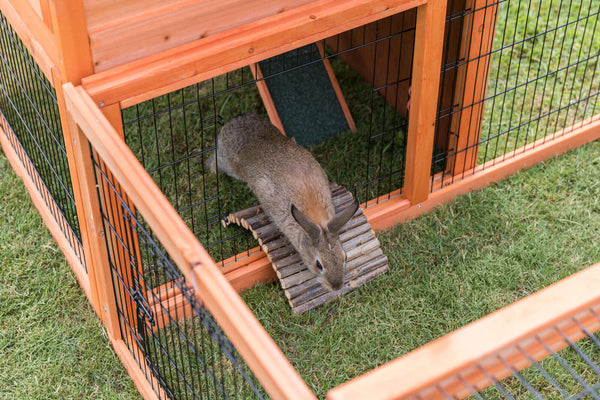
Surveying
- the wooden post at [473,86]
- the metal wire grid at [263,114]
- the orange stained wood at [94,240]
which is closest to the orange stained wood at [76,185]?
the orange stained wood at [94,240]

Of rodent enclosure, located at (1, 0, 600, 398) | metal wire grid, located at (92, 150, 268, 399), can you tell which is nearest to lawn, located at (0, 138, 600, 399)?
rodent enclosure, located at (1, 0, 600, 398)

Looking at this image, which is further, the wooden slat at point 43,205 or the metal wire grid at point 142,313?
the wooden slat at point 43,205

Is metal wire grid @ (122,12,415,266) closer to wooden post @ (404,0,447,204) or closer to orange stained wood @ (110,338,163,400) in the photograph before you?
wooden post @ (404,0,447,204)

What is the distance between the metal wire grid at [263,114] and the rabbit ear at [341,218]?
597 mm

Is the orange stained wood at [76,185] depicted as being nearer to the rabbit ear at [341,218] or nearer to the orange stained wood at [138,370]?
the orange stained wood at [138,370]

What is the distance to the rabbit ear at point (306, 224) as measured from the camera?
349cm

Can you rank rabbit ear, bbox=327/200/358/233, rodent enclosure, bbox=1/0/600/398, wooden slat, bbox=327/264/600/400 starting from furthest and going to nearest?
rabbit ear, bbox=327/200/358/233, rodent enclosure, bbox=1/0/600/398, wooden slat, bbox=327/264/600/400

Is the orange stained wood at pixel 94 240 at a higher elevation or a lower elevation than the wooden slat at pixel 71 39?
lower

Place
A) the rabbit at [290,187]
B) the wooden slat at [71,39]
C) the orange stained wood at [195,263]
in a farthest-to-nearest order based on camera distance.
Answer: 1. the rabbit at [290,187]
2. the wooden slat at [71,39]
3. the orange stained wood at [195,263]

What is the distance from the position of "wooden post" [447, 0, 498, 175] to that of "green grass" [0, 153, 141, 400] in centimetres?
221

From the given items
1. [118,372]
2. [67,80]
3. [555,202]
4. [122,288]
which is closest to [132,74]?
[67,80]

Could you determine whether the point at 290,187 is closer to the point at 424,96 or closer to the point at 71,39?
the point at 424,96

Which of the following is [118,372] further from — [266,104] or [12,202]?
[266,104]

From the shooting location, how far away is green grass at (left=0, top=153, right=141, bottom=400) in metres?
3.50
